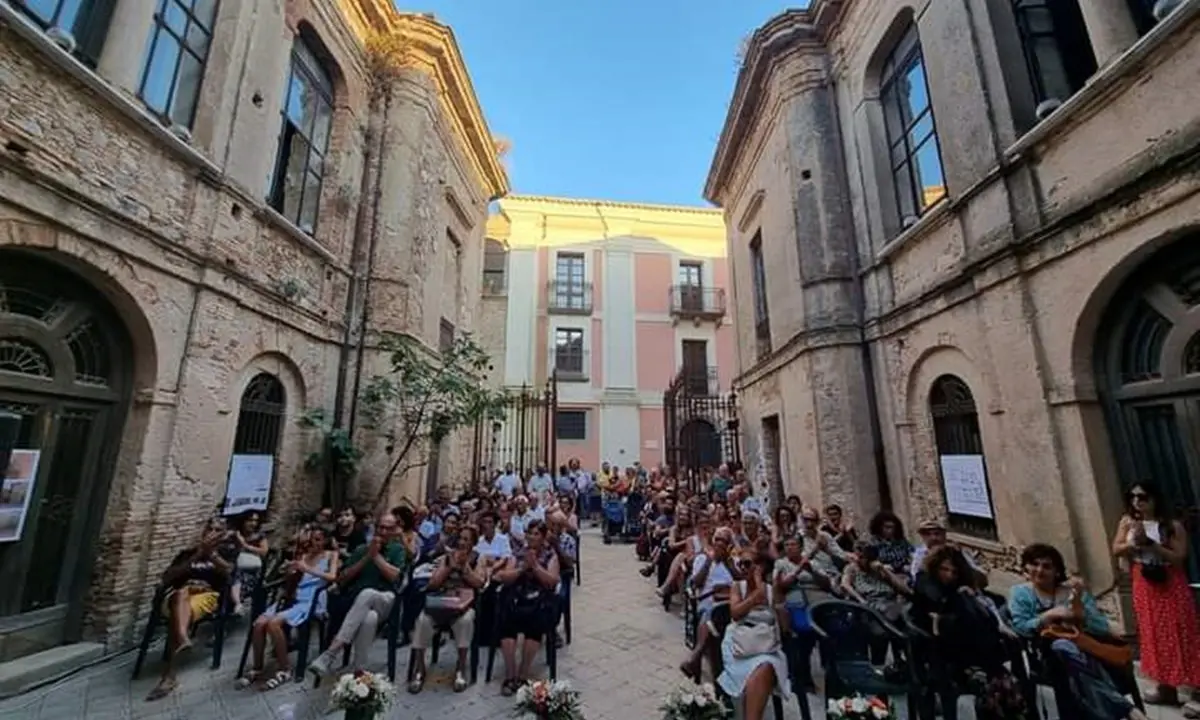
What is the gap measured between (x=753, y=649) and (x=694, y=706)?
93cm

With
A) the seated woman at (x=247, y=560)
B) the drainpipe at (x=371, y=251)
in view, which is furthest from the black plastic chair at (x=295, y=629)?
the drainpipe at (x=371, y=251)

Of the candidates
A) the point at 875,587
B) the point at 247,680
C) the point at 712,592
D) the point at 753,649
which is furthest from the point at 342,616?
the point at 875,587

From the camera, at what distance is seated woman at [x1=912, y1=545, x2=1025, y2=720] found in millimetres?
3037

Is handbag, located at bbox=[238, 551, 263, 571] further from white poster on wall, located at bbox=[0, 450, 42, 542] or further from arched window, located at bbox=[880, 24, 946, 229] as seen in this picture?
arched window, located at bbox=[880, 24, 946, 229]

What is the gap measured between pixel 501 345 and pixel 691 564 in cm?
1457

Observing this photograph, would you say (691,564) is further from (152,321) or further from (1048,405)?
(152,321)

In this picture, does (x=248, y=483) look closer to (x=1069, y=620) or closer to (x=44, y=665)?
(x=44, y=665)

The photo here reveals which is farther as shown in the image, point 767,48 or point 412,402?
point 767,48

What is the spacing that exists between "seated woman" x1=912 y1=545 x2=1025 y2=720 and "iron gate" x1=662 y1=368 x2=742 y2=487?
7.89 meters

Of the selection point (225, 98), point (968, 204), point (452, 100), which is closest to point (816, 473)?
point (968, 204)

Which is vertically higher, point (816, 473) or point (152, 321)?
point (152, 321)

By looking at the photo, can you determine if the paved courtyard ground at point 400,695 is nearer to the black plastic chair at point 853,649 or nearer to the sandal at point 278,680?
the sandal at point 278,680

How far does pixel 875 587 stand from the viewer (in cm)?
405

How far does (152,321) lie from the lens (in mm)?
4617
